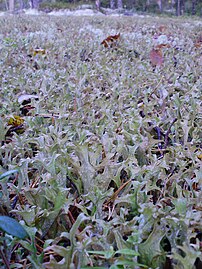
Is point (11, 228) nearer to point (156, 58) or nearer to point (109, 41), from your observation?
point (156, 58)

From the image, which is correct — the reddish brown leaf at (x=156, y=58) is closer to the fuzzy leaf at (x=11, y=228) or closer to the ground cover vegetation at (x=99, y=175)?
the ground cover vegetation at (x=99, y=175)

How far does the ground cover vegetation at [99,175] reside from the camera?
722 millimetres

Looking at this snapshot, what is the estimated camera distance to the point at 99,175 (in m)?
0.97

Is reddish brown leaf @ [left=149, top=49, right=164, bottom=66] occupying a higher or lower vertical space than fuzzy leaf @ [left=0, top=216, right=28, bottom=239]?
higher

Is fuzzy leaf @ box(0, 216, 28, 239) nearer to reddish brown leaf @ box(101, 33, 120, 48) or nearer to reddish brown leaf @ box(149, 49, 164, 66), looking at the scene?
reddish brown leaf @ box(149, 49, 164, 66)

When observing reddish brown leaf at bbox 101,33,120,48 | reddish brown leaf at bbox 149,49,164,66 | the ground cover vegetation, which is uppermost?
reddish brown leaf at bbox 101,33,120,48

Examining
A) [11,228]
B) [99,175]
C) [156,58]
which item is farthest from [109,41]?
[11,228]

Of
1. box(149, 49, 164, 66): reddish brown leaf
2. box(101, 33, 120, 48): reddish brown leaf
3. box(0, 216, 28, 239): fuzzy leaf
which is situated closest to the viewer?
box(0, 216, 28, 239): fuzzy leaf

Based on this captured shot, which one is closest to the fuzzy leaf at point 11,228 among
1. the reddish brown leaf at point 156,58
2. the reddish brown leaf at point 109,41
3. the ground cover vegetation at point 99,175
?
the ground cover vegetation at point 99,175

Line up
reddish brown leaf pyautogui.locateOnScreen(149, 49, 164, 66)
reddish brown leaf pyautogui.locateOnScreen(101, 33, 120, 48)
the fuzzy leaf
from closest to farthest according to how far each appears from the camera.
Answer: the fuzzy leaf
reddish brown leaf pyautogui.locateOnScreen(149, 49, 164, 66)
reddish brown leaf pyautogui.locateOnScreen(101, 33, 120, 48)

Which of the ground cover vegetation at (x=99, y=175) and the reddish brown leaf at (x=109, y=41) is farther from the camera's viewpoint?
the reddish brown leaf at (x=109, y=41)

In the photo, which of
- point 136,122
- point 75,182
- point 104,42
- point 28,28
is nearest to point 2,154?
point 75,182

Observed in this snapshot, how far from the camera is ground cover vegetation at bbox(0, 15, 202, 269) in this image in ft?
2.37

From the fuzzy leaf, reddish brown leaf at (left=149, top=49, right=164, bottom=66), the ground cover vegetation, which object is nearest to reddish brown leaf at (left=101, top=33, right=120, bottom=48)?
reddish brown leaf at (left=149, top=49, right=164, bottom=66)
